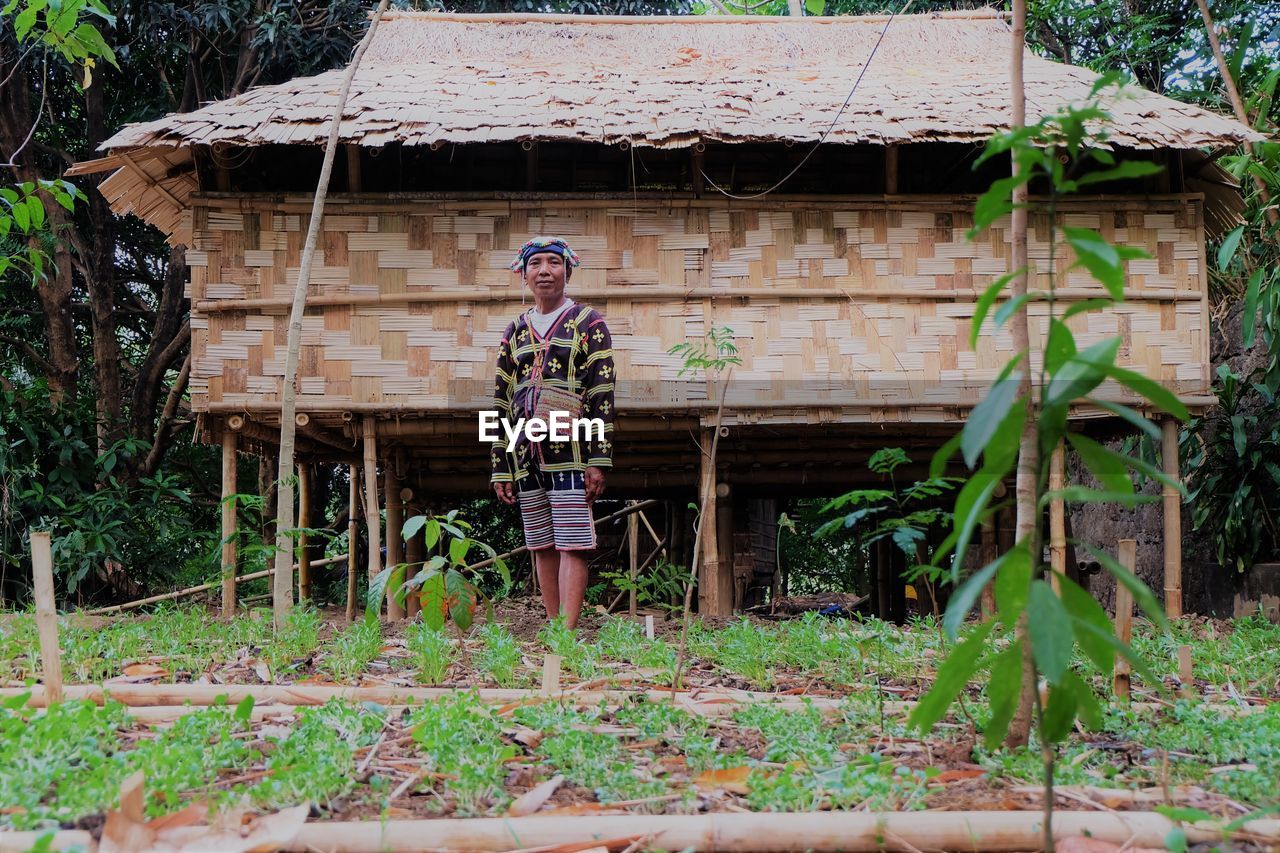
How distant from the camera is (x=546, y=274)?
15.4 feet

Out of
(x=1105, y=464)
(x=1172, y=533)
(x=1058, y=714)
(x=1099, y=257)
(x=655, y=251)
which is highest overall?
(x=655, y=251)

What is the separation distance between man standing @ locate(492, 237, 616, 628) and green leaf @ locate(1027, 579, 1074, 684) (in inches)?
121

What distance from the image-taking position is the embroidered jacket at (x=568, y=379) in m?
4.68

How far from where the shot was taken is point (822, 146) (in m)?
6.71

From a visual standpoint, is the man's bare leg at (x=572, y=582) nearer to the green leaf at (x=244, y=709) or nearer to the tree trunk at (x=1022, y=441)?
the green leaf at (x=244, y=709)

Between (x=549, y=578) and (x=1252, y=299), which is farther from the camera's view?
(x=1252, y=299)

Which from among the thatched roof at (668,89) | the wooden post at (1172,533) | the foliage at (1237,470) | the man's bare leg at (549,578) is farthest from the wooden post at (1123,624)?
the foliage at (1237,470)

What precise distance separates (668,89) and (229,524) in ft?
12.2

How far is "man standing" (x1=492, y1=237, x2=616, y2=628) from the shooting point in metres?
4.63

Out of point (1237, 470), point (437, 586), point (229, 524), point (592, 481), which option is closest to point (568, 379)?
point (592, 481)

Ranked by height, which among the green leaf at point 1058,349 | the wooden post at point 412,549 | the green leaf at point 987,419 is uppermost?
the green leaf at point 1058,349

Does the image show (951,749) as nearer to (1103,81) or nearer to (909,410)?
(1103,81)

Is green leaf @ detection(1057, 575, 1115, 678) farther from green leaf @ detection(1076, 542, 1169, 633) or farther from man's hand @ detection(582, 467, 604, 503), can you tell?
Result: man's hand @ detection(582, 467, 604, 503)

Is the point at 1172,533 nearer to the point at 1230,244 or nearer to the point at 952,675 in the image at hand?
the point at 1230,244
